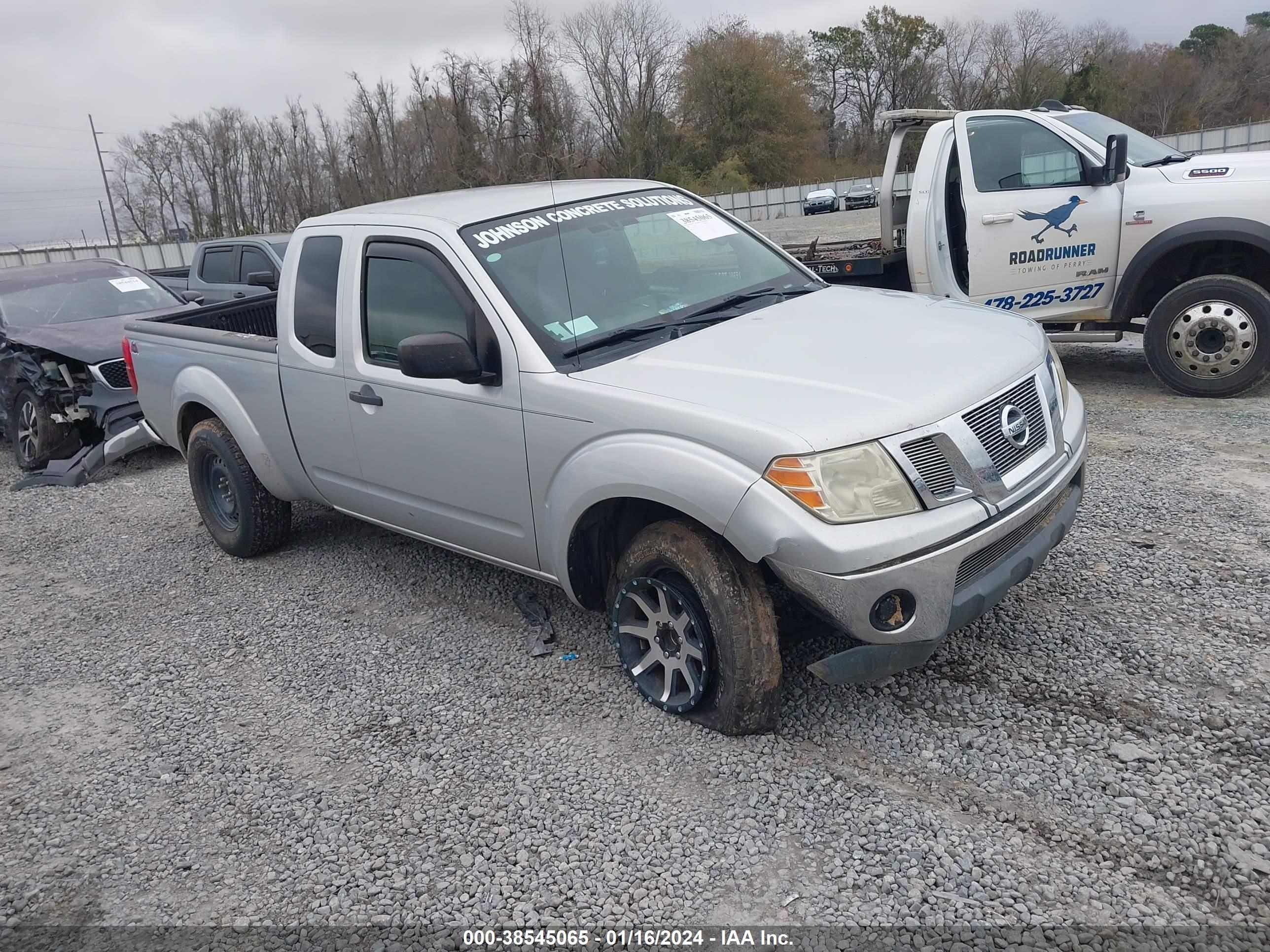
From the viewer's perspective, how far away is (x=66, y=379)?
8539 mm

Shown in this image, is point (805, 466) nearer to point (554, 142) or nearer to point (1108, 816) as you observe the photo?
point (1108, 816)

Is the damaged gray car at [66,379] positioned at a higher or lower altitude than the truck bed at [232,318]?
lower

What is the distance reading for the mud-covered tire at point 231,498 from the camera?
5.57m

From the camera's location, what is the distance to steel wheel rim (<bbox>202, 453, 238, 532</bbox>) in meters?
5.83

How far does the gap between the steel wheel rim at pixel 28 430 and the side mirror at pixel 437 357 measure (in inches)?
258

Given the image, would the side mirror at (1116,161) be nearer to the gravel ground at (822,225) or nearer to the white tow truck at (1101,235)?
the white tow truck at (1101,235)

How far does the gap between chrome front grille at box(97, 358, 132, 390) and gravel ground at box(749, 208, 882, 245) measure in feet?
45.5

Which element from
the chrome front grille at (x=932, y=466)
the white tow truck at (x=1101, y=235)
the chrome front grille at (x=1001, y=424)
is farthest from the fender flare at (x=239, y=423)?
the white tow truck at (x=1101, y=235)

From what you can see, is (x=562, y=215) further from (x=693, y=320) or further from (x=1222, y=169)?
(x=1222, y=169)

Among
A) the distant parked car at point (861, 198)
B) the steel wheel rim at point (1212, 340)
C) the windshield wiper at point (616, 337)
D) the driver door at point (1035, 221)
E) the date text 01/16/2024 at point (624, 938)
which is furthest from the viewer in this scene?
the distant parked car at point (861, 198)

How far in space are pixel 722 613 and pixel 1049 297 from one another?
203 inches

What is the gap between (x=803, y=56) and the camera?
219ft

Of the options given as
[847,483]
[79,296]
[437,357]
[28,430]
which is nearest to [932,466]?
[847,483]

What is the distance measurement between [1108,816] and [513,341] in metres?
2.56
